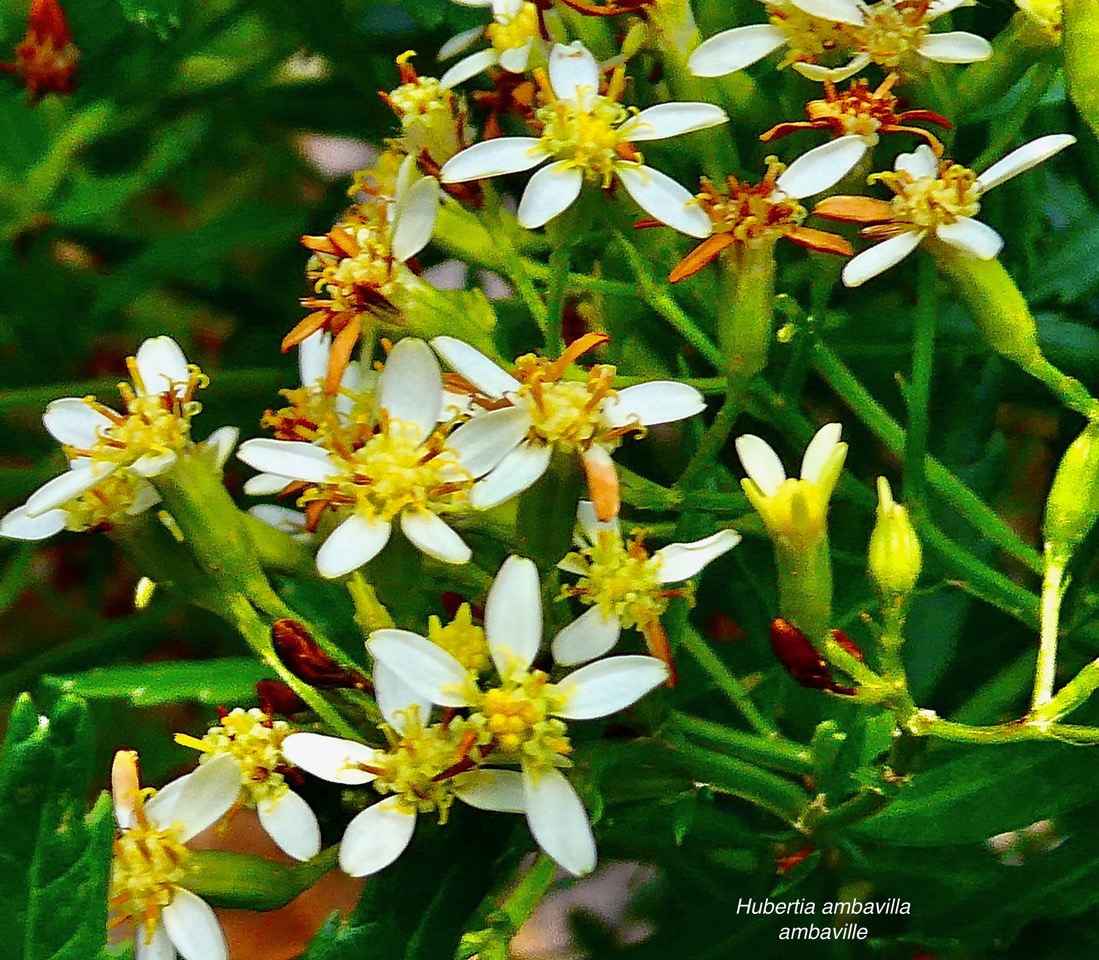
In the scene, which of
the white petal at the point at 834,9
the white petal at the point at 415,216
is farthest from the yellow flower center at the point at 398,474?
the white petal at the point at 834,9

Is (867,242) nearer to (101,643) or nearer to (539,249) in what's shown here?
(539,249)

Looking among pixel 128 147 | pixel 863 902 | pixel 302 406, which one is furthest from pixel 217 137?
pixel 863 902

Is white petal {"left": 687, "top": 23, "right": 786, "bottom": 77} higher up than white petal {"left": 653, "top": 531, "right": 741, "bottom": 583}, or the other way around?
white petal {"left": 687, "top": 23, "right": 786, "bottom": 77}

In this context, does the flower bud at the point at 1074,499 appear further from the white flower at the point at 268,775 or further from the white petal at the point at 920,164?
the white flower at the point at 268,775

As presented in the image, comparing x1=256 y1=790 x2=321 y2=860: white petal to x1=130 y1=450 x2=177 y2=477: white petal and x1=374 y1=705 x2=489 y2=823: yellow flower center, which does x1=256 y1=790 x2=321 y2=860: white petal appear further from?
x1=130 y1=450 x2=177 y2=477: white petal

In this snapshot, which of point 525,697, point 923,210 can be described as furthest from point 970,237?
point 525,697

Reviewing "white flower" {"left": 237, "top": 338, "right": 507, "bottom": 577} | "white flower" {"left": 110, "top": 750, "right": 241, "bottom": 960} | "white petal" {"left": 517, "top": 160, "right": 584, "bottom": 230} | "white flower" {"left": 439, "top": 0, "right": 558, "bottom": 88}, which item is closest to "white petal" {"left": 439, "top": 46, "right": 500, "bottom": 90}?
"white flower" {"left": 439, "top": 0, "right": 558, "bottom": 88}

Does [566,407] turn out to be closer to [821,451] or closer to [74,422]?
[821,451]
